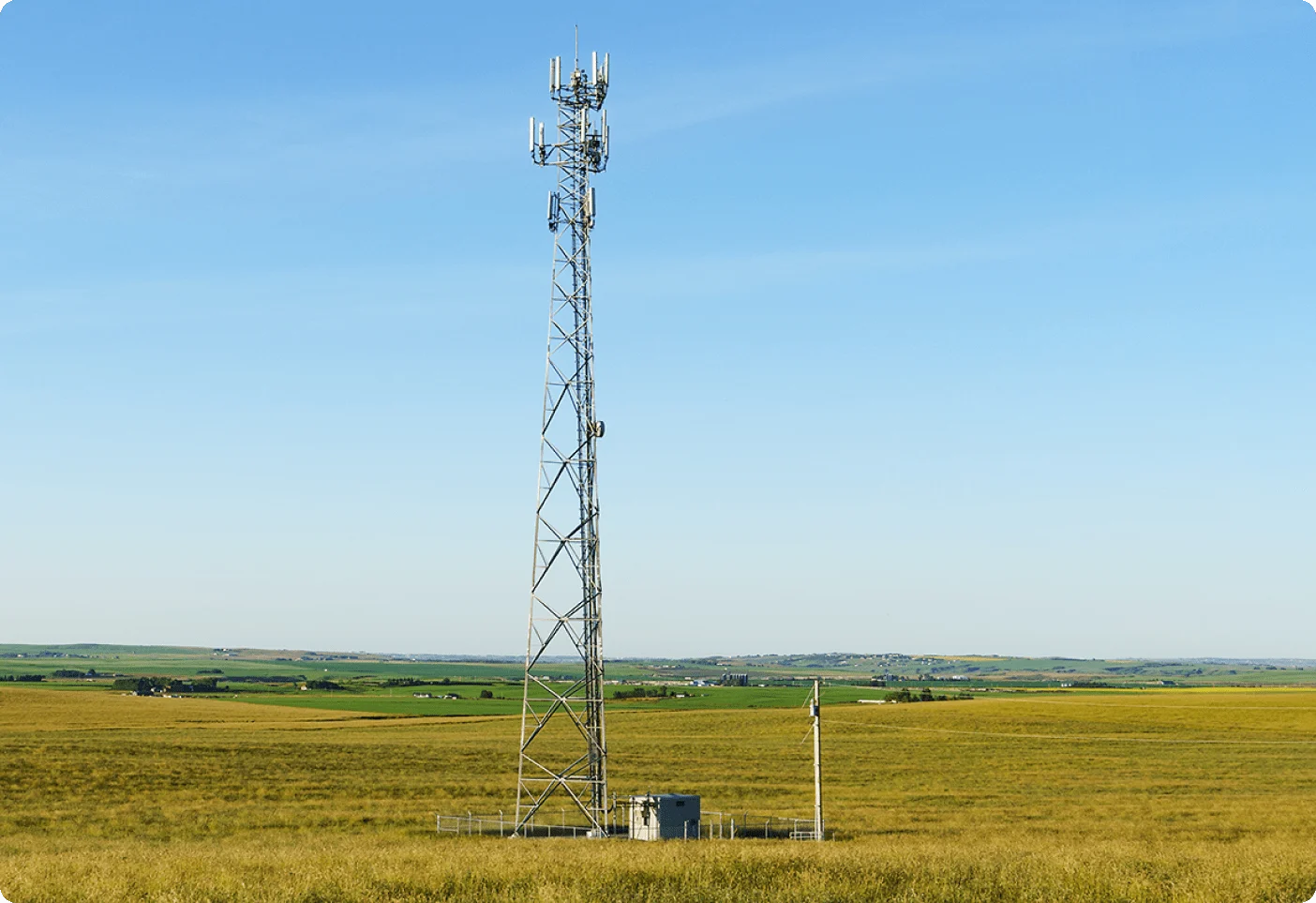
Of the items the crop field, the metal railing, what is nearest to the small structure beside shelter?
the metal railing

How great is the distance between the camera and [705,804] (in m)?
47.6

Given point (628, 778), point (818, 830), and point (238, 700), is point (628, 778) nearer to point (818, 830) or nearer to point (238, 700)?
point (818, 830)

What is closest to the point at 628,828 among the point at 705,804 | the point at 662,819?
the point at 662,819

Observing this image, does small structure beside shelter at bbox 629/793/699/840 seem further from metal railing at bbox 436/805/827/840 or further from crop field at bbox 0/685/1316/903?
crop field at bbox 0/685/1316/903

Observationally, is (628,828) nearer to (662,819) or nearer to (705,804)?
(662,819)

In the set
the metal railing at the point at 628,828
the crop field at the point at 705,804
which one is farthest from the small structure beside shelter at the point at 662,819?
the crop field at the point at 705,804

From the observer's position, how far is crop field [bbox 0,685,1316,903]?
18859 millimetres

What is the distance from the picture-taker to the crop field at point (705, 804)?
18.9 m

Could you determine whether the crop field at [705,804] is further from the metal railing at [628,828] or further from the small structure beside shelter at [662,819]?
the small structure beside shelter at [662,819]

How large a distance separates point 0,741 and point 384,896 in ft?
235

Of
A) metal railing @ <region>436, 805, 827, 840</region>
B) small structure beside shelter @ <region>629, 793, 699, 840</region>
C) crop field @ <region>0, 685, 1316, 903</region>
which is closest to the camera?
crop field @ <region>0, 685, 1316, 903</region>

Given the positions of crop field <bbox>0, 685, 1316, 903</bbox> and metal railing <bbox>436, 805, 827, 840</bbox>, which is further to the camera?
metal railing <bbox>436, 805, 827, 840</bbox>

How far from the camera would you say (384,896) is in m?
17.3

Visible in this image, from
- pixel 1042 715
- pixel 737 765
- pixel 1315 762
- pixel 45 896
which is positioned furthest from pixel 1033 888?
pixel 1042 715
